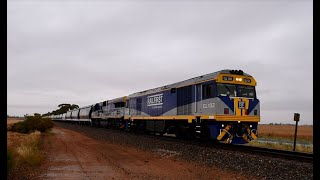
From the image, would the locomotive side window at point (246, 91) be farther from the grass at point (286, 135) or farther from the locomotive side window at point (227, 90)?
the grass at point (286, 135)

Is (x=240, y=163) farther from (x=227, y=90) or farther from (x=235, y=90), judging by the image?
(x=235, y=90)

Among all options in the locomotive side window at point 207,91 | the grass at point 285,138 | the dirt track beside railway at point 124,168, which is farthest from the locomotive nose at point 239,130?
the grass at point 285,138

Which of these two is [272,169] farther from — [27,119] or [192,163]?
[27,119]

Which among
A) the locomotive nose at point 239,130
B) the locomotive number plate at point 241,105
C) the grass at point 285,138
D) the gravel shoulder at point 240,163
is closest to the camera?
the gravel shoulder at point 240,163

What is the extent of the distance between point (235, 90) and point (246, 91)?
74 cm

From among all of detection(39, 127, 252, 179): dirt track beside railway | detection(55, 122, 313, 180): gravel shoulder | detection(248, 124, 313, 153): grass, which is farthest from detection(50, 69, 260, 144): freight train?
detection(248, 124, 313, 153): grass

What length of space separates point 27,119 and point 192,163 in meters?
34.4

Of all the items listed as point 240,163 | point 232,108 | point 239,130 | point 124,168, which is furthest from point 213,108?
point 124,168

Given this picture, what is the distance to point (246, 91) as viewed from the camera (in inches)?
683

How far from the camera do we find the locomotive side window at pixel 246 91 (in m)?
17.1

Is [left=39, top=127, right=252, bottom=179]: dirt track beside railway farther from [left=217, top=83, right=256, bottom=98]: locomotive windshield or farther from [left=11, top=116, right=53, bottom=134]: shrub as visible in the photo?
[left=11, top=116, right=53, bottom=134]: shrub

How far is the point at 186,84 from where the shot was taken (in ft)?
65.4

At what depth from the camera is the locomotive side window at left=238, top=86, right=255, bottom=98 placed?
17138 millimetres
